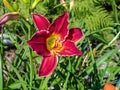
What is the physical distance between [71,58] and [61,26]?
49cm

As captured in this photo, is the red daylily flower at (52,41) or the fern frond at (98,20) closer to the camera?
the red daylily flower at (52,41)

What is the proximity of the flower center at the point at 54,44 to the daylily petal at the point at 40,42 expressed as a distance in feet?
0.06

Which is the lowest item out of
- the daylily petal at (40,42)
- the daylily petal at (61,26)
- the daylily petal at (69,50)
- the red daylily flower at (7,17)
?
the daylily petal at (69,50)

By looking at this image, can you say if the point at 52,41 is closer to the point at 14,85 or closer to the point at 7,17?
the point at 7,17

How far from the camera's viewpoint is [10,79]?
1.64 metres

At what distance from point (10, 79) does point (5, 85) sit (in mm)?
29

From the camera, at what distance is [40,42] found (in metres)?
1.26

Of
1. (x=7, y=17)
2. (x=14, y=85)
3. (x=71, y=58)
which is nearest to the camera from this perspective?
(x=7, y=17)

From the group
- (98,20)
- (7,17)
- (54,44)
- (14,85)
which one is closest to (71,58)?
(14,85)

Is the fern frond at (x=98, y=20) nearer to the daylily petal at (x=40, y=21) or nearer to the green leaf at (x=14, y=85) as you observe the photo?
the green leaf at (x=14, y=85)

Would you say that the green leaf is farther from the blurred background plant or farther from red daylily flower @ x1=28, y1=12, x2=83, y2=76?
red daylily flower @ x1=28, y1=12, x2=83, y2=76

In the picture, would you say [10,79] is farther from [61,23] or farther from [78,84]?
[61,23]

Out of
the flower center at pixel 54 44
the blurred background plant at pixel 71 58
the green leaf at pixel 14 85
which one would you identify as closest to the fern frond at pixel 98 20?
the blurred background plant at pixel 71 58

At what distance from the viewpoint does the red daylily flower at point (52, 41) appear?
4.06 feet
